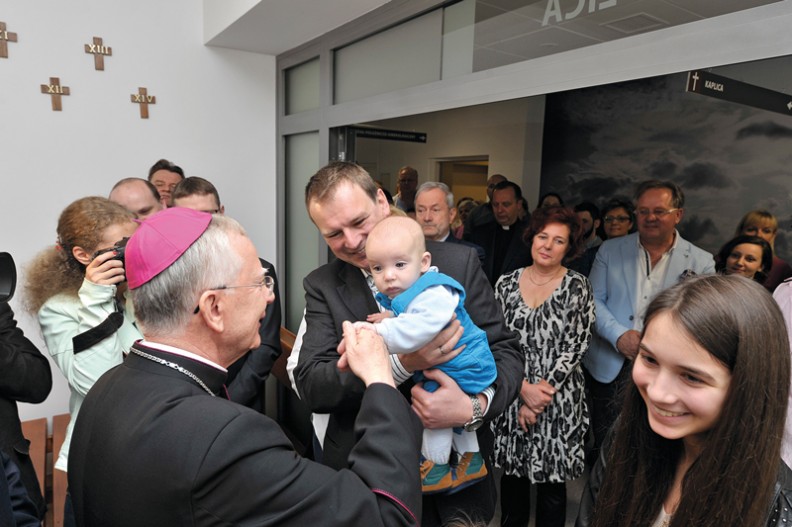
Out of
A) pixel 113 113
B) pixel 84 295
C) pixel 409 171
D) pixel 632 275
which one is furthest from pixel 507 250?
pixel 113 113

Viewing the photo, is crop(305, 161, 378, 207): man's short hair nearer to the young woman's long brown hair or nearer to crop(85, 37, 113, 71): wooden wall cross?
the young woman's long brown hair

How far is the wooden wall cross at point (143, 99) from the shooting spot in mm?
4246

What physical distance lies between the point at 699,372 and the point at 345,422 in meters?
1.07

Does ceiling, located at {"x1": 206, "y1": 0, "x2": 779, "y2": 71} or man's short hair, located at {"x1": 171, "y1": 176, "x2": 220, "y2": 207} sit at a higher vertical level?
ceiling, located at {"x1": 206, "y1": 0, "x2": 779, "y2": 71}

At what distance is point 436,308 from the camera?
1455 mm

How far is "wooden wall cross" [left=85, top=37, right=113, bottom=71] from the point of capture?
3990 mm

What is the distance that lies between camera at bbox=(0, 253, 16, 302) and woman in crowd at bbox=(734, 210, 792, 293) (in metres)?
3.50

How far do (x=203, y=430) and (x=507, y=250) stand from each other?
310 centimetres

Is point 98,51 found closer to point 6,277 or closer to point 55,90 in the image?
point 55,90

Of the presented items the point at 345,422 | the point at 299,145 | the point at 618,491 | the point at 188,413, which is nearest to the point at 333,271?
the point at 345,422

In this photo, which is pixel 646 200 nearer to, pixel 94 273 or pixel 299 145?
pixel 94 273

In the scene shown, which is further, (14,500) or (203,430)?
(14,500)

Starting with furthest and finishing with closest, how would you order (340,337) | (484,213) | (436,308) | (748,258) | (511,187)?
(484,213), (511,187), (748,258), (340,337), (436,308)

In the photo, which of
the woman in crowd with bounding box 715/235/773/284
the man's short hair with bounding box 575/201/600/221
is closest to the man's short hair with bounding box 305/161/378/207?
the woman in crowd with bounding box 715/235/773/284
